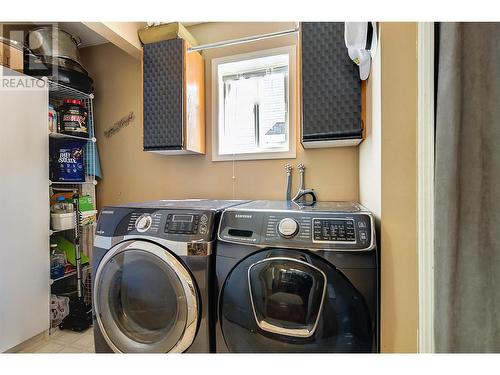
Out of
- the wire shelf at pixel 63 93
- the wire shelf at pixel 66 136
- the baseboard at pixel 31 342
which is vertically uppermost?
the wire shelf at pixel 63 93

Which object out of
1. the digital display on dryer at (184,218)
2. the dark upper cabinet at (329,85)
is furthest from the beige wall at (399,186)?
the digital display on dryer at (184,218)

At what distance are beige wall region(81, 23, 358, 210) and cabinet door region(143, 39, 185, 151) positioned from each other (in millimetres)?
340

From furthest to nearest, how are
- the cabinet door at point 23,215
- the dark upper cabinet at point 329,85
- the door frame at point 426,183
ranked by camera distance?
the cabinet door at point 23,215, the dark upper cabinet at point 329,85, the door frame at point 426,183

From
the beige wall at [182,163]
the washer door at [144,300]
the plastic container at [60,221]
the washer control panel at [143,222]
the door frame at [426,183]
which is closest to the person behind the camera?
the door frame at [426,183]

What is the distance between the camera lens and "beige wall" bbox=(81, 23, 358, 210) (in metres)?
1.74

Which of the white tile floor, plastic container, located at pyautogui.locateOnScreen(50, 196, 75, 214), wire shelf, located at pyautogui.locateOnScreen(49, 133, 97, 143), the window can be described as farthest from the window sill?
the white tile floor

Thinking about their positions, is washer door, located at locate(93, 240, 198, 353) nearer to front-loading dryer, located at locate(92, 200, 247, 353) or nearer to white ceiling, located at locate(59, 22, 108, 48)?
front-loading dryer, located at locate(92, 200, 247, 353)

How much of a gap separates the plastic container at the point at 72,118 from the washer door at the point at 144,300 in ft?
4.65

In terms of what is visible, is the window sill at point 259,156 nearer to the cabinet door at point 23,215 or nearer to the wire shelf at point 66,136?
the wire shelf at point 66,136

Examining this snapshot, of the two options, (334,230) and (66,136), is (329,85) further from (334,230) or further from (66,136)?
(66,136)

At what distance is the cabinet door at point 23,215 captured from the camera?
5.02 feet

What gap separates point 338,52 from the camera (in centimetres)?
128

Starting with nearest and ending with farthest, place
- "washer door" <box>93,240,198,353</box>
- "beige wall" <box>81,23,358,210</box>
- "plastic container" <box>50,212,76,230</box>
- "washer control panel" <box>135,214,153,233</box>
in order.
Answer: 1. "washer door" <box>93,240,198,353</box>
2. "washer control panel" <box>135,214,153,233</box>
3. "beige wall" <box>81,23,358,210</box>
4. "plastic container" <box>50,212,76,230</box>

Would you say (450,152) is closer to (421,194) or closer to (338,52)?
(421,194)
